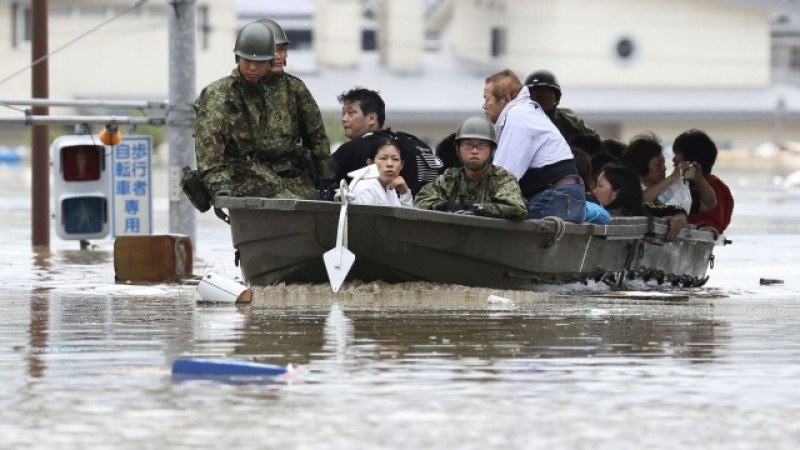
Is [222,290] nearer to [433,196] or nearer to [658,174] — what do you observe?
[433,196]

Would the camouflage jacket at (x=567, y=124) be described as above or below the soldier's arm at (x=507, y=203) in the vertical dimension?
above

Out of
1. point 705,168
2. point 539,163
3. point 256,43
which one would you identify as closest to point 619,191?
point 705,168

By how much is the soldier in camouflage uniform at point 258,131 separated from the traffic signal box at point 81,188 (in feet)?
26.6

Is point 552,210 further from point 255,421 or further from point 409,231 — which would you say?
point 255,421

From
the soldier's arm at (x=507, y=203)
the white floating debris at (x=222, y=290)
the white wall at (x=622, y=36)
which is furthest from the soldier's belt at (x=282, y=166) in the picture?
the white wall at (x=622, y=36)

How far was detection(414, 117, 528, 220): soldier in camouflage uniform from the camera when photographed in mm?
15914

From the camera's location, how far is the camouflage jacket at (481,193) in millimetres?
15891

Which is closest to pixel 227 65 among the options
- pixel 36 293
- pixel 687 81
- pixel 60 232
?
pixel 687 81

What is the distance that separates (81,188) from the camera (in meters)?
25.0

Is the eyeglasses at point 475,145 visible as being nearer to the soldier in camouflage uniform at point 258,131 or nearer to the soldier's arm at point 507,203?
the soldier's arm at point 507,203

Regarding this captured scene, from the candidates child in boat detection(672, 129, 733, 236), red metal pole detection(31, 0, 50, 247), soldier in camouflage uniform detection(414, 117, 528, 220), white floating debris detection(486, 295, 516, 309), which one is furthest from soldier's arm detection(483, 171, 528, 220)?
red metal pole detection(31, 0, 50, 247)

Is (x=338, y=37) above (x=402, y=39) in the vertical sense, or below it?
above

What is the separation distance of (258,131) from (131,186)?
7359 millimetres

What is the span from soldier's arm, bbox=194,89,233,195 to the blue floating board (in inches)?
224
